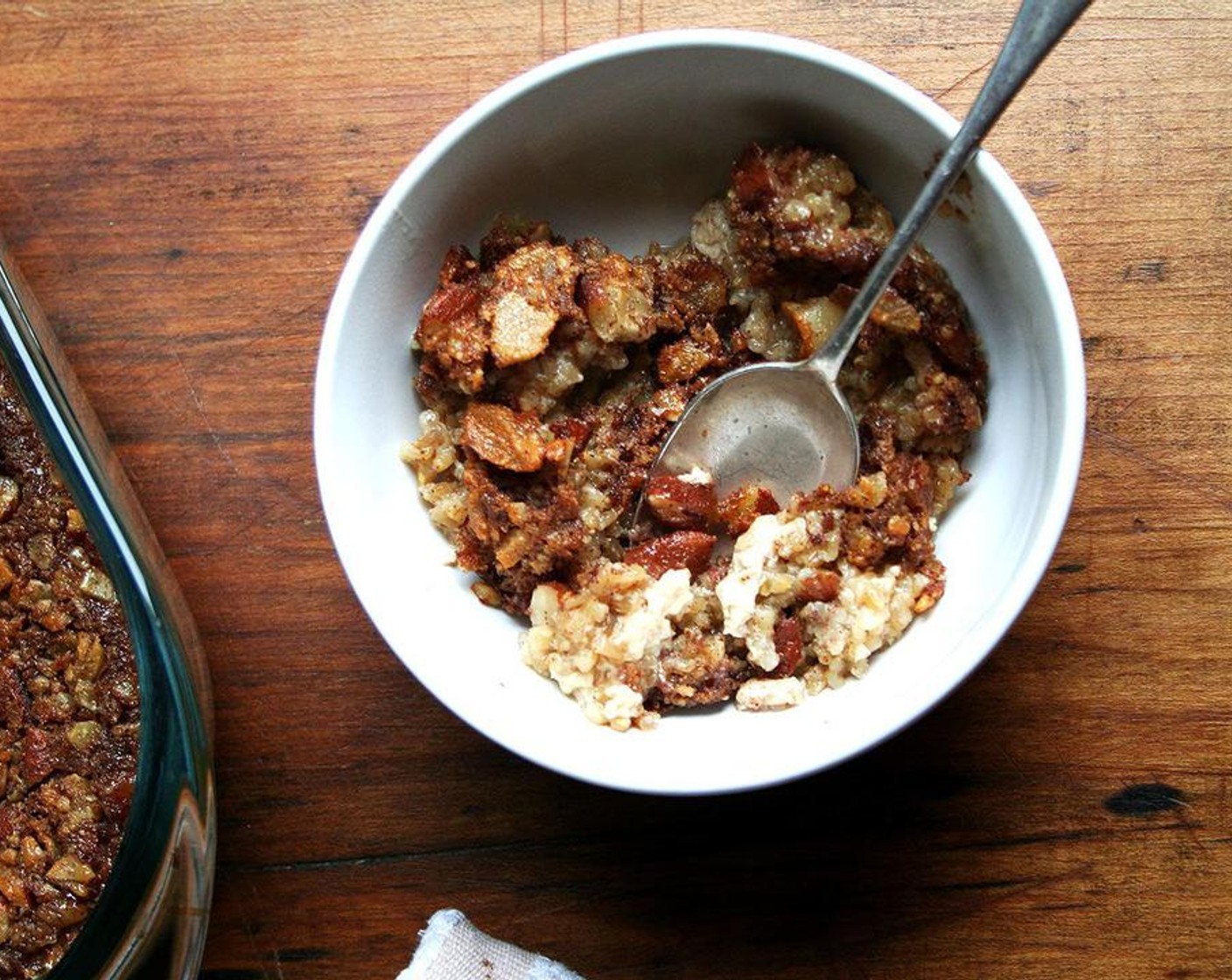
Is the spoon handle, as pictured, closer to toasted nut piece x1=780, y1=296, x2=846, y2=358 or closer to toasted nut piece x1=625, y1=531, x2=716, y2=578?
toasted nut piece x1=780, y1=296, x2=846, y2=358

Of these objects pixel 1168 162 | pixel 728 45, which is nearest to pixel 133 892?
pixel 728 45

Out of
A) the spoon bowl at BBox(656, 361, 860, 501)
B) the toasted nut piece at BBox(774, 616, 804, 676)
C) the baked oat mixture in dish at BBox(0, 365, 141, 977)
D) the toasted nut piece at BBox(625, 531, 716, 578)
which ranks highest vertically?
the spoon bowl at BBox(656, 361, 860, 501)

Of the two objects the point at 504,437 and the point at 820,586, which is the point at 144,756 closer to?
the point at 504,437

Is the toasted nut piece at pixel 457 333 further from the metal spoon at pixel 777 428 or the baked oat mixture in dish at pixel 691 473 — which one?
the metal spoon at pixel 777 428

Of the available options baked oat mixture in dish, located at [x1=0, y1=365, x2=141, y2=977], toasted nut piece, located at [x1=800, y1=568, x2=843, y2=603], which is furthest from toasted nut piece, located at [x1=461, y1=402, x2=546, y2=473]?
baked oat mixture in dish, located at [x1=0, y1=365, x2=141, y2=977]

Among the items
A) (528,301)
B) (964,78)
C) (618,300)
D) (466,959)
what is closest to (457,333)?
(528,301)

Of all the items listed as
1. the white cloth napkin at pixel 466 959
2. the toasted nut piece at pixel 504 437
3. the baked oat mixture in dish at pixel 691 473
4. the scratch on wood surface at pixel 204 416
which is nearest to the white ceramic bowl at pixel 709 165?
the baked oat mixture in dish at pixel 691 473
